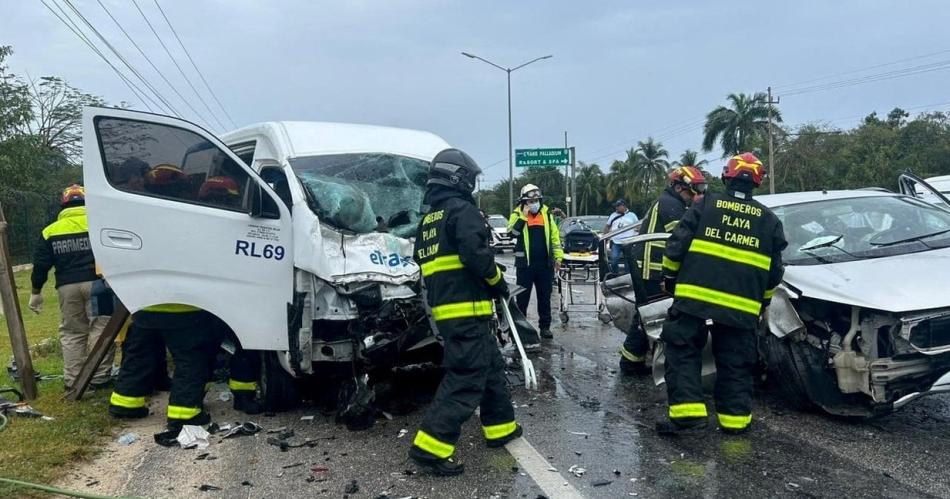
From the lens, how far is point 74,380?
5.93 metres

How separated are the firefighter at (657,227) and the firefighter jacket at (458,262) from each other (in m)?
1.90

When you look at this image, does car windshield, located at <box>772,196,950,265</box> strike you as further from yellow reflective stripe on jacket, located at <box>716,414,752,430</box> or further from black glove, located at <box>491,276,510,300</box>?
black glove, located at <box>491,276,510,300</box>

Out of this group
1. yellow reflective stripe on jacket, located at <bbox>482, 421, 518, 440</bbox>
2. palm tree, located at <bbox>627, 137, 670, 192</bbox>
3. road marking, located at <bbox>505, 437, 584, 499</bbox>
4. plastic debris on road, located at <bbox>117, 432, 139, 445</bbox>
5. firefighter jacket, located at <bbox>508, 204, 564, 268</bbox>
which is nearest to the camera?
road marking, located at <bbox>505, 437, 584, 499</bbox>

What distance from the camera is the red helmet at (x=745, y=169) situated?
4633mm

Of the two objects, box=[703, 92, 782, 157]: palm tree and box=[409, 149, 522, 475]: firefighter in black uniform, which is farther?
box=[703, 92, 782, 157]: palm tree

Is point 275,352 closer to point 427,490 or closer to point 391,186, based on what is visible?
point 391,186

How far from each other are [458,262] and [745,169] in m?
2.00

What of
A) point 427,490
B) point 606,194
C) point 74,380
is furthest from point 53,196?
point 606,194

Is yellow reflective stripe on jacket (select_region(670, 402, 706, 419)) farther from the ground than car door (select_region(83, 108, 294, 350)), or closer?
closer

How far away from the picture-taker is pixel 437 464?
13.3ft

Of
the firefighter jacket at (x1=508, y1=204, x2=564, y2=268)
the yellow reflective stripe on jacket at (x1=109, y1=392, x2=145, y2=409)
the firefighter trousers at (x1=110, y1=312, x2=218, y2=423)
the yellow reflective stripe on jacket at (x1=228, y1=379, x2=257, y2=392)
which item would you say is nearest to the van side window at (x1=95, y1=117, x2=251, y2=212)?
the firefighter trousers at (x1=110, y1=312, x2=218, y2=423)

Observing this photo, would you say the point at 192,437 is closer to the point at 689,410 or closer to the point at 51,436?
the point at 51,436

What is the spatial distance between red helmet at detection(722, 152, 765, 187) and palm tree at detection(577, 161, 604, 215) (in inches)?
2545

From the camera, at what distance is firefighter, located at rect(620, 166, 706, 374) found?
5.81 metres
